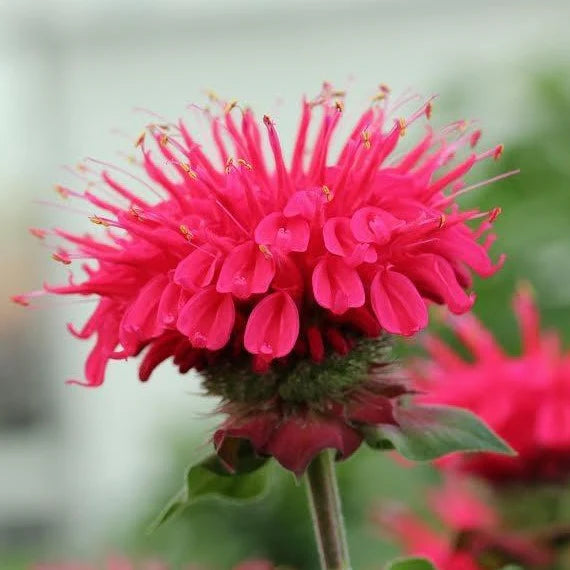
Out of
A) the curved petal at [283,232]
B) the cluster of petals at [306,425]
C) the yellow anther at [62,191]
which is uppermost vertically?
the yellow anther at [62,191]

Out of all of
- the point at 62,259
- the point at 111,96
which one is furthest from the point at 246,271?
the point at 111,96

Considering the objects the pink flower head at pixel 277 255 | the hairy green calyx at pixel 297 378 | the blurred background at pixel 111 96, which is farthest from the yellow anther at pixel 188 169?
the blurred background at pixel 111 96

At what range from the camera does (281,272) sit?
1.96 ft

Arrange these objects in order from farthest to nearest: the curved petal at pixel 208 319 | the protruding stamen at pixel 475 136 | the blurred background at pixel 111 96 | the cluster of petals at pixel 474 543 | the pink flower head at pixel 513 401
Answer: the blurred background at pixel 111 96 < the pink flower head at pixel 513 401 < the cluster of petals at pixel 474 543 < the protruding stamen at pixel 475 136 < the curved petal at pixel 208 319

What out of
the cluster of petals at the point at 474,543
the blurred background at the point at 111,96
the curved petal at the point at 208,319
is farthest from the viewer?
the blurred background at the point at 111,96

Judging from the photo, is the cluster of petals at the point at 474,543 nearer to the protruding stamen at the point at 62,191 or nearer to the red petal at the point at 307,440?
the red petal at the point at 307,440

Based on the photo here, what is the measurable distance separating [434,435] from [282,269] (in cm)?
13

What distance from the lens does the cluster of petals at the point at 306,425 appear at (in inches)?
23.8

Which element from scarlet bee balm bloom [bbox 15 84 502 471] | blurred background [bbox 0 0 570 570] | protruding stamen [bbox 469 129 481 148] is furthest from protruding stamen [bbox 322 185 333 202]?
blurred background [bbox 0 0 570 570]

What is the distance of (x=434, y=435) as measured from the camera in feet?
2.08

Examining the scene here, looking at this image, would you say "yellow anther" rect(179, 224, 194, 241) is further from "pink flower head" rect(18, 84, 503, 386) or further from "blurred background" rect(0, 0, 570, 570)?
"blurred background" rect(0, 0, 570, 570)

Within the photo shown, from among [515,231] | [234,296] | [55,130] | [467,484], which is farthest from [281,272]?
[55,130]

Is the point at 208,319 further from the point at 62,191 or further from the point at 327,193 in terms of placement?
the point at 62,191

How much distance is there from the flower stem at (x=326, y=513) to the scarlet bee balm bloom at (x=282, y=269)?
3cm
